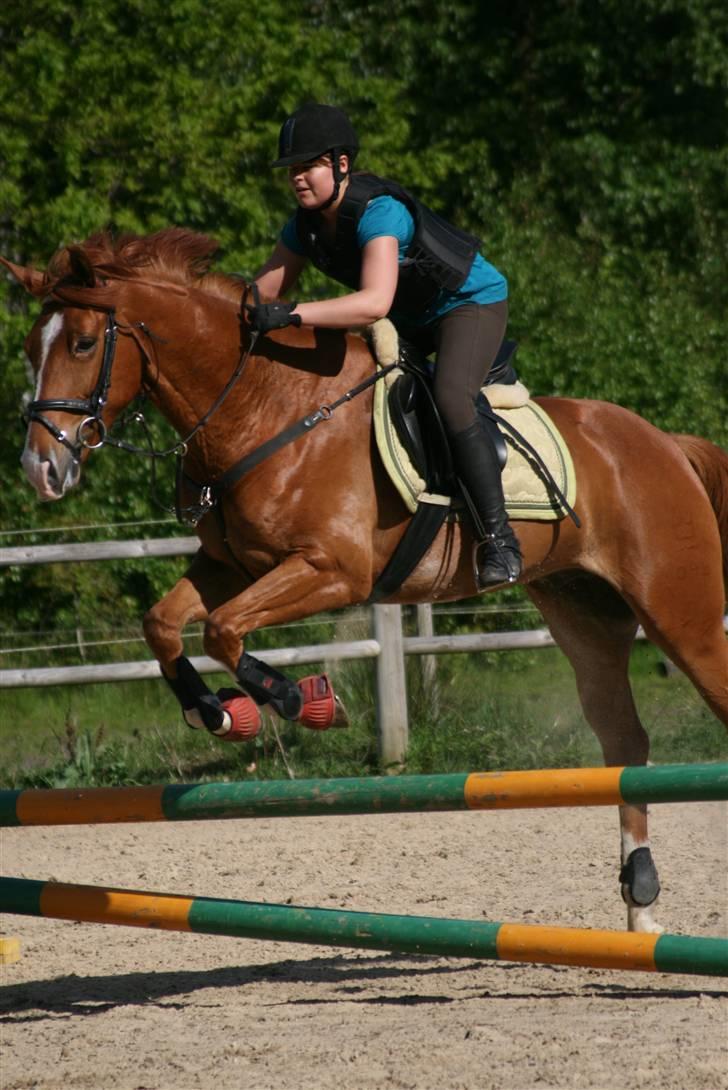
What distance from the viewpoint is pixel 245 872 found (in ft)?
23.0

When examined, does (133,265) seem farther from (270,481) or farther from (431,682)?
(431,682)

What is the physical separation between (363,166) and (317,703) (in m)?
11.5


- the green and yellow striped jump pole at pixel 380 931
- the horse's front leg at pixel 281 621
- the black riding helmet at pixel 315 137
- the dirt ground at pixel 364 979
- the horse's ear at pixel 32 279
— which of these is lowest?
the dirt ground at pixel 364 979

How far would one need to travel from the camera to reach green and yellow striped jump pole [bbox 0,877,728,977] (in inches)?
161

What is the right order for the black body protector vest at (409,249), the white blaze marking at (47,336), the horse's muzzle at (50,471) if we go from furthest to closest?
the black body protector vest at (409,249) → the white blaze marking at (47,336) → the horse's muzzle at (50,471)

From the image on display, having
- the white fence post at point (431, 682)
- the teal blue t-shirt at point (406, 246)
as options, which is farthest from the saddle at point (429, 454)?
the white fence post at point (431, 682)

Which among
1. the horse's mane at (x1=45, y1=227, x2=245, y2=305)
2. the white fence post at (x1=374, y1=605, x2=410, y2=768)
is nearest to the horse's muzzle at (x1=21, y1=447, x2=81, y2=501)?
the horse's mane at (x1=45, y1=227, x2=245, y2=305)

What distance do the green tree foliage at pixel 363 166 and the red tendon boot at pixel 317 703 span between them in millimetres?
7429

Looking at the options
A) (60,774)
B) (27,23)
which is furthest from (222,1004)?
(27,23)

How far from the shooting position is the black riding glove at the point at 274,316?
4.79 metres

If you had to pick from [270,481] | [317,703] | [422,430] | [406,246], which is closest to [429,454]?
[422,430]

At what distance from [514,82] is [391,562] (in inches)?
618

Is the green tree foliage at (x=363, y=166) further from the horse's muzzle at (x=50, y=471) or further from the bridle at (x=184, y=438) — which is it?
the horse's muzzle at (x=50, y=471)

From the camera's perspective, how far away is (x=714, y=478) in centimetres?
592
